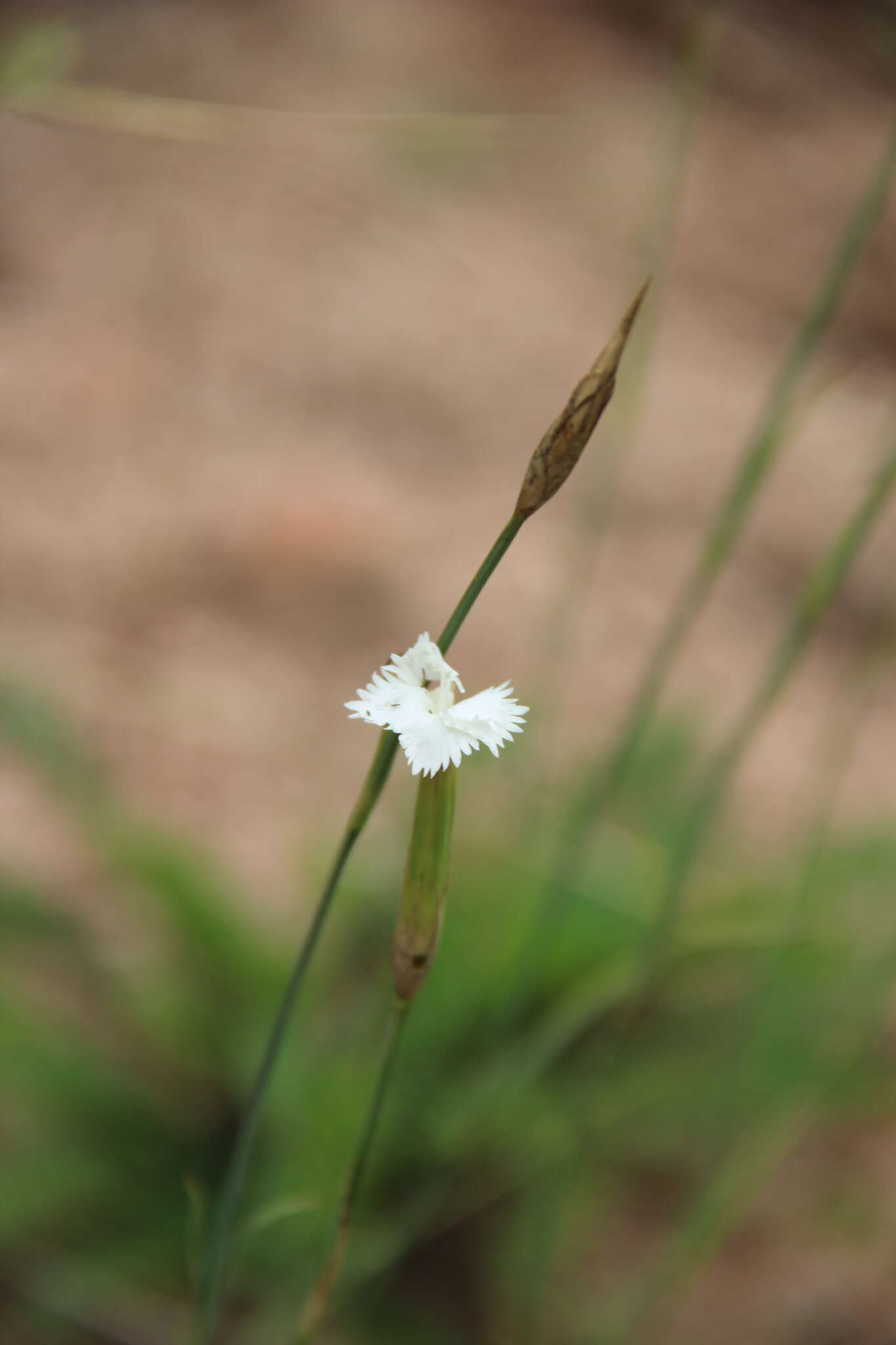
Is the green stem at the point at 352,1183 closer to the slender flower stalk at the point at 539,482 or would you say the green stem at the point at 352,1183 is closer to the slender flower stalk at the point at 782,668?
the slender flower stalk at the point at 539,482

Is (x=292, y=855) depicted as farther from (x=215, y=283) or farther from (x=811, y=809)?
(x=215, y=283)

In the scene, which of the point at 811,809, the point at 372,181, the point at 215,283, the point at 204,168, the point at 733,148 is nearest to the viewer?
the point at 811,809

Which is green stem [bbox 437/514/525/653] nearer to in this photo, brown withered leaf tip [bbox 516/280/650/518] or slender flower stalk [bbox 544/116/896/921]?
brown withered leaf tip [bbox 516/280/650/518]

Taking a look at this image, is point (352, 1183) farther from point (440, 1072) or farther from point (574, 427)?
point (440, 1072)

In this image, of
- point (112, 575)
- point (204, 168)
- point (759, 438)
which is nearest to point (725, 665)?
point (112, 575)

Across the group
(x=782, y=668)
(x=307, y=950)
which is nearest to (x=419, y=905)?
(x=307, y=950)

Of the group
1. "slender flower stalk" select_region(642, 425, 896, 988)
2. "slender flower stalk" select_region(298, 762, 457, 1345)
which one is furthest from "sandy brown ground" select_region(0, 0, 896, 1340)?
"slender flower stalk" select_region(298, 762, 457, 1345)
